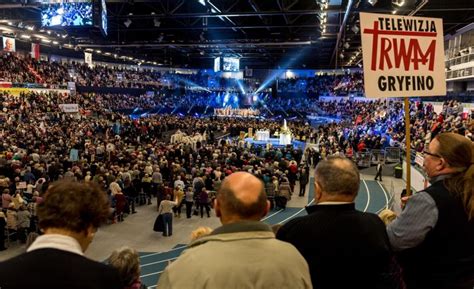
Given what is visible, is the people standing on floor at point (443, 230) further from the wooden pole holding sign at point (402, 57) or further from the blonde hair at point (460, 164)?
the wooden pole holding sign at point (402, 57)

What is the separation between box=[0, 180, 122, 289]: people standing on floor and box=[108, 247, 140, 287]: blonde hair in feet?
4.08

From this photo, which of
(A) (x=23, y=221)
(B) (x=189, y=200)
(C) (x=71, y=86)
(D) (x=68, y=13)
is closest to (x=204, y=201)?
(B) (x=189, y=200)

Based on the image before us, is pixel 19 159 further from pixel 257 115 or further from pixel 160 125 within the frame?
pixel 257 115

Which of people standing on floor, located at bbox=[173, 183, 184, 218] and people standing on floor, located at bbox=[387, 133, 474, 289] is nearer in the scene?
people standing on floor, located at bbox=[387, 133, 474, 289]

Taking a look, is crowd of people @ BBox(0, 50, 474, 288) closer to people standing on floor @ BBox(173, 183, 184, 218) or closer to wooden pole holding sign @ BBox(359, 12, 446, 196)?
people standing on floor @ BBox(173, 183, 184, 218)

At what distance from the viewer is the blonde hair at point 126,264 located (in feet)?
10.00

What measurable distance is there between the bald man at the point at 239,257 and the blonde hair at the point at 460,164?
1.14 metres

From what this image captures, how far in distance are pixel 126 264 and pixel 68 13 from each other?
47.1 ft

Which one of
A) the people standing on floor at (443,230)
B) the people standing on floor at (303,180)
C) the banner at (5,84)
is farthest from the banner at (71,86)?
the people standing on floor at (443,230)

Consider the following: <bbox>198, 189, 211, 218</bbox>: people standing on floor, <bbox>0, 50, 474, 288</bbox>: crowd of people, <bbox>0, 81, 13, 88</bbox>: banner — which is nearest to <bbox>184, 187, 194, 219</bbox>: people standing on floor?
<bbox>0, 50, 474, 288</bbox>: crowd of people

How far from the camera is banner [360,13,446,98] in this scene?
3516mm

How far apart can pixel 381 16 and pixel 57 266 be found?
124 inches

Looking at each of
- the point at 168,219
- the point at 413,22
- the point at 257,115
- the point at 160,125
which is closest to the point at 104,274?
the point at 413,22

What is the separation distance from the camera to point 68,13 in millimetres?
15086
